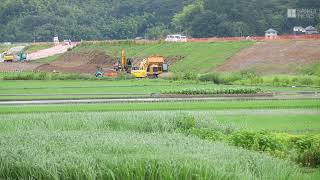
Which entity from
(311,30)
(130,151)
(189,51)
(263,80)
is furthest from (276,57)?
(130,151)

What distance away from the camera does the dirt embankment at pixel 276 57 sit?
58.9m

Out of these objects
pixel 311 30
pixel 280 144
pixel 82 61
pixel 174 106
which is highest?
pixel 311 30

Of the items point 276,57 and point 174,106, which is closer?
point 174,106

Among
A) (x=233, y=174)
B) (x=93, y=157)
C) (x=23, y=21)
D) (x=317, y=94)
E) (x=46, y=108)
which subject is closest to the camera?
(x=233, y=174)

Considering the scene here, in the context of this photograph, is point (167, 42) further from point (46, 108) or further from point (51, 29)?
point (46, 108)

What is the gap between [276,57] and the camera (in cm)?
6247

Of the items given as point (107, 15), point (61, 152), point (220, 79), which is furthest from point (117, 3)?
point (61, 152)

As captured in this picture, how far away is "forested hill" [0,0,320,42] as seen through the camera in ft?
321

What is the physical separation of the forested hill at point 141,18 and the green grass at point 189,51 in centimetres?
1505

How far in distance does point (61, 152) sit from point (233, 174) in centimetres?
348

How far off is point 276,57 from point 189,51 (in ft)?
51.7

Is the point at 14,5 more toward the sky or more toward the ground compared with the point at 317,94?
more toward the sky

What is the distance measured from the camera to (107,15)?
12900cm

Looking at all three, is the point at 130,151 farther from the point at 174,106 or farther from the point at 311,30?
the point at 311,30
